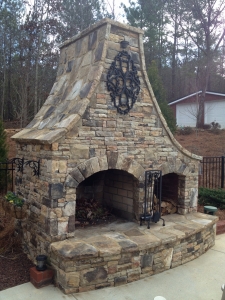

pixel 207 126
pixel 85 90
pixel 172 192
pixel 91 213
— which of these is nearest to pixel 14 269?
pixel 91 213

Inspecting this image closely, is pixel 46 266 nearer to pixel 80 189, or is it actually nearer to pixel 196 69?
pixel 80 189

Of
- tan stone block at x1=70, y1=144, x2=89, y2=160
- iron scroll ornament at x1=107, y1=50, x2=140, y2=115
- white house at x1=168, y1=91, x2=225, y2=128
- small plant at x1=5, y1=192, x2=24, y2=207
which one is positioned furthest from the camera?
white house at x1=168, y1=91, x2=225, y2=128

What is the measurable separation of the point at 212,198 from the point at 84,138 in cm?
517

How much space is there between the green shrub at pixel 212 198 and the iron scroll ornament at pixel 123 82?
14.6 feet

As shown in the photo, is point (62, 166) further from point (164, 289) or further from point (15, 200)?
point (164, 289)

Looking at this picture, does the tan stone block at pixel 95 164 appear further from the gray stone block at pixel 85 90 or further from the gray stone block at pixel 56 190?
the gray stone block at pixel 85 90

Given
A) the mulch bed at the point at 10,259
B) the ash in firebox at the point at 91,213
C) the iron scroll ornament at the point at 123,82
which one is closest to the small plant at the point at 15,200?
the mulch bed at the point at 10,259

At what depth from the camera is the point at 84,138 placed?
4.92 m

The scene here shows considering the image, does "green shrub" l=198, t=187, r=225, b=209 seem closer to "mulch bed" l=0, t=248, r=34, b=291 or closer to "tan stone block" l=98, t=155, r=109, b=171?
"tan stone block" l=98, t=155, r=109, b=171

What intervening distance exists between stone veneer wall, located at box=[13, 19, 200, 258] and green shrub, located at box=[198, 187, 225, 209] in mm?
2441

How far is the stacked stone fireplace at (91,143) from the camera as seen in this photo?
4719 millimetres

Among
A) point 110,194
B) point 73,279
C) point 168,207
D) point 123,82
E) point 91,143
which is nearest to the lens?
point 73,279

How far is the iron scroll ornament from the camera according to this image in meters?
5.26

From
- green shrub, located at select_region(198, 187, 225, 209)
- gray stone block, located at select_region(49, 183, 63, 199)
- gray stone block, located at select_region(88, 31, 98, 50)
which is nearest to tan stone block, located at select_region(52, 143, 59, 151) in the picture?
gray stone block, located at select_region(49, 183, 63, 199)
